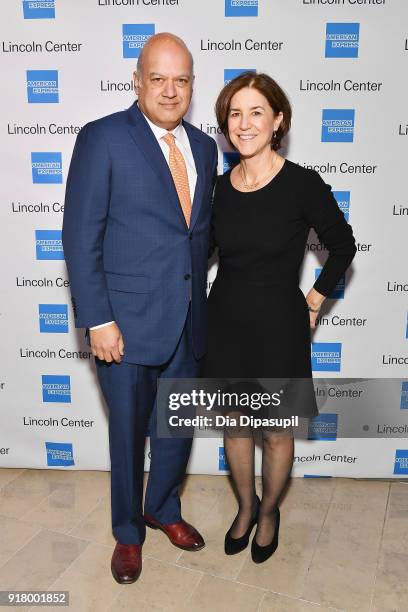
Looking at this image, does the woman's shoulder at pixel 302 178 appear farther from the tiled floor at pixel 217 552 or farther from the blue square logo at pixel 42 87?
the tiled floor at pixel 217 552

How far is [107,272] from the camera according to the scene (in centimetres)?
208

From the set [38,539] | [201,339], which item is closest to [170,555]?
[38,539]

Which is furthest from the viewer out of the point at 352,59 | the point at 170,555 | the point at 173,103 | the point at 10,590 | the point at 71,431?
the point at 71,431

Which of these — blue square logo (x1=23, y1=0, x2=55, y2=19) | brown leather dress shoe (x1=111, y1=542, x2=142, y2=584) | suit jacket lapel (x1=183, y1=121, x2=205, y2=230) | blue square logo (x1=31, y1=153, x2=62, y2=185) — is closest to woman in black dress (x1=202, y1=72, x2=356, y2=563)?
suit jacket lapel (x1=183, y1=121, x2=205, y2=230)

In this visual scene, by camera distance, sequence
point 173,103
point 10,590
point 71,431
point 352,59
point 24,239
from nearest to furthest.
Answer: point 173,103
point 10,590
point 352,59
point 24,239
point 71,431

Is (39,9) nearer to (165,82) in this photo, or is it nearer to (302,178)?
(165,82)

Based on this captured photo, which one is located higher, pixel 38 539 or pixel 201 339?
pixel 201 339

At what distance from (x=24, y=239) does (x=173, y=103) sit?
1.16m

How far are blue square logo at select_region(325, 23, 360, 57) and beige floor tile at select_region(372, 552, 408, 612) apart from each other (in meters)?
2.07

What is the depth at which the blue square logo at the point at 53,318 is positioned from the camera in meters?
2.89

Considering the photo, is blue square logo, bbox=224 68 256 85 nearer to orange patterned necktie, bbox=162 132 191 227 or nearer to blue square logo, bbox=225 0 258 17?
blue square logo, bbox=225 0 258 17

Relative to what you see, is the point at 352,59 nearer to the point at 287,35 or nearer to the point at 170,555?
the point at 287,35

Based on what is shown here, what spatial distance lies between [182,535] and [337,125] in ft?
6.06

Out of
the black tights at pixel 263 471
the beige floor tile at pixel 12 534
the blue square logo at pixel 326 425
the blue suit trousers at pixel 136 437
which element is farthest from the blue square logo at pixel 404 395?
the beige floor tile at pixel 12 534
